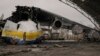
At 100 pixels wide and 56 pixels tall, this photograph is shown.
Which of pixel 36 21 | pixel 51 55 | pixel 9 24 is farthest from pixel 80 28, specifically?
pixel 51 55

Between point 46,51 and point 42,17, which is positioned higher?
point 42,17

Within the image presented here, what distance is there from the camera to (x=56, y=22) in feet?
92.8

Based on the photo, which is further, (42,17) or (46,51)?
(42,17)

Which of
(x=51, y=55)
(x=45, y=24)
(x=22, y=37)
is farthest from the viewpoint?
(x=45, y=24)

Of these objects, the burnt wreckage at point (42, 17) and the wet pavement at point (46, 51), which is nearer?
the wet pavement at point (46, 51)

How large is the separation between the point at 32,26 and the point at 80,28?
30.8ft

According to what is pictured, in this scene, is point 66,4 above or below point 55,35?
above

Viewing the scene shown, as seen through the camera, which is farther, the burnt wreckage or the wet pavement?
the burnt wreckage

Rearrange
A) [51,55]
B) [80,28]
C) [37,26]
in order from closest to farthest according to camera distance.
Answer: [51,55] → [37,26] → [80,28]

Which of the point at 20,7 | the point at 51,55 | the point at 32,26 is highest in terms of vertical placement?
the point at 20,7

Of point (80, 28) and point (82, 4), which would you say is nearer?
point (80, 28)

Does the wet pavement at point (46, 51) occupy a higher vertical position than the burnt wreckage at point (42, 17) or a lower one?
lower

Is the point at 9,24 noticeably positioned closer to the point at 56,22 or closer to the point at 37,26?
the point at 37,26

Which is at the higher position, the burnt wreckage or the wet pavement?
the burnt wreckage
